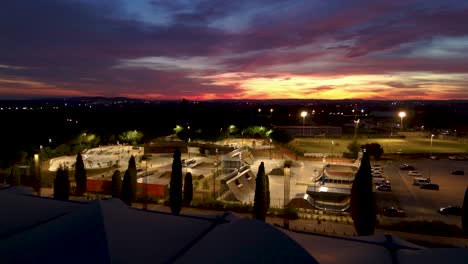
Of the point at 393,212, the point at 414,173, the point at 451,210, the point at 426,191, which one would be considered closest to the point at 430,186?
the point at 426,191

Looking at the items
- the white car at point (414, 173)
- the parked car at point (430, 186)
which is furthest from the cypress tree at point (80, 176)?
the white car at point (414, 173)

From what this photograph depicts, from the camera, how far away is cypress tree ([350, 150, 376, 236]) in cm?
1305

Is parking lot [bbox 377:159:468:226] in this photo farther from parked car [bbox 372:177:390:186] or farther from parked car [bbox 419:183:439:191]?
parked car [bbox 372:177:390:186]

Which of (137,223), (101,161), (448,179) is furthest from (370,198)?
(101,161)

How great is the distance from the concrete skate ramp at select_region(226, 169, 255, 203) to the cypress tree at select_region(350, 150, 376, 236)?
7155mm

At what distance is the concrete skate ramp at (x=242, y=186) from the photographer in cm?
1953

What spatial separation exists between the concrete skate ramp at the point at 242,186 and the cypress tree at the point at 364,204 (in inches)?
282

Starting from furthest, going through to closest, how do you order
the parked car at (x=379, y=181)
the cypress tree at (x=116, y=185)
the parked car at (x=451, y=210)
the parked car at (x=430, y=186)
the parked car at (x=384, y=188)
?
1. the parked car at (x=379, y=181)
2. the parked car at (x=430, y=186)
3. the parked car at (x=384, y=188)
4. the cypress tree at (x=116, y=185)
5. the parked car at (x=451, y=210)

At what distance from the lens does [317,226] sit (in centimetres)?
1489

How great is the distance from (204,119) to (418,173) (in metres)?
38.1

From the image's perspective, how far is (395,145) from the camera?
42.4 meters

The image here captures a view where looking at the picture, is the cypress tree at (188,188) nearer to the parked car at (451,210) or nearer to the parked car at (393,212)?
the parked car at (393,212)

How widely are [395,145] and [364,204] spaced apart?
32.6 m

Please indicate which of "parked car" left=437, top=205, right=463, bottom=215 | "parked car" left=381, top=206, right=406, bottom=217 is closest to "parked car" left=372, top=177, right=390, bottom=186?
"parked car" left=437, top=205, right=463, bottom=215
